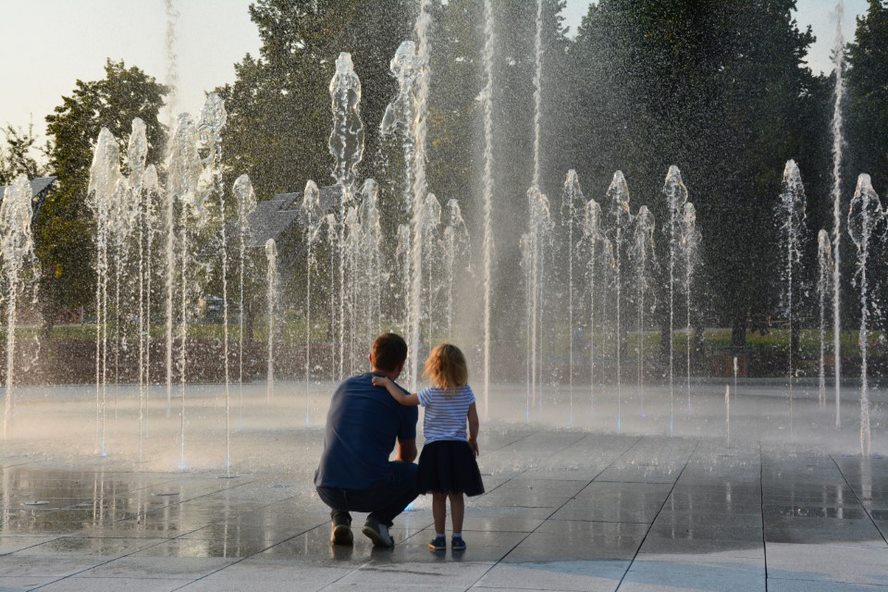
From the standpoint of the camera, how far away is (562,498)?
934cm

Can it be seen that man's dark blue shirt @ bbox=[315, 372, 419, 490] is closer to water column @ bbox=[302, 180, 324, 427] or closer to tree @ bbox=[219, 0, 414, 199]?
water column @ bbox=[302, 180, 324, 427]

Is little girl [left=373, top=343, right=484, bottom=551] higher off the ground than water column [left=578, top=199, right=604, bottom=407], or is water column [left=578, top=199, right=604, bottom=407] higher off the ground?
water column [left=578, top=199, right=604, bottom=407]

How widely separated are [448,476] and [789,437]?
8.86 meters

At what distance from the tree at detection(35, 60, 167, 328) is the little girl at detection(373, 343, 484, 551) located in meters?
30.8

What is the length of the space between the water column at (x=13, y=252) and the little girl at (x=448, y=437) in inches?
368

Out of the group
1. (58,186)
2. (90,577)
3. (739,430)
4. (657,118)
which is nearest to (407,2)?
(657,118)

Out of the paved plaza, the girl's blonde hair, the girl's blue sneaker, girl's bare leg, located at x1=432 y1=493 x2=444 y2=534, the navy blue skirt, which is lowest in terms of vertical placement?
the paved plaza

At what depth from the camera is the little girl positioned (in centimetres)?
705

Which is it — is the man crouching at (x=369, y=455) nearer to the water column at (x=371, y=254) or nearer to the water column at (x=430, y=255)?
the water column at (x=371, y=254)

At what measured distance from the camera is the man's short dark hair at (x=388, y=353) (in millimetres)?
7242

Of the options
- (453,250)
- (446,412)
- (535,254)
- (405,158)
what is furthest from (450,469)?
(405,158)

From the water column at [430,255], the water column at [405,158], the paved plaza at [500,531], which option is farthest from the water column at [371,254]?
the paved plaza at [500,531]

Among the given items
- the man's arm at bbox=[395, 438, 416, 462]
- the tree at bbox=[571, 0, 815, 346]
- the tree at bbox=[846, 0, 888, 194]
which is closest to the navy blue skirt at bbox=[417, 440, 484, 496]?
the man's arm at bbox=[395, 438, 416, 462]

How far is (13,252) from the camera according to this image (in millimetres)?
30281
